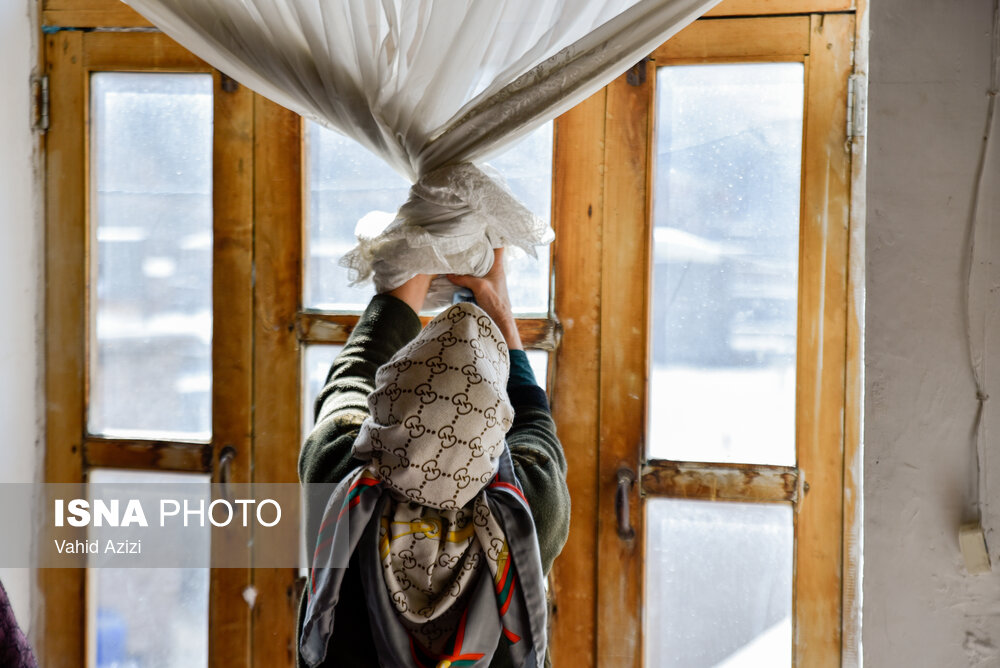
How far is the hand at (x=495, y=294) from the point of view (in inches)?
38.4

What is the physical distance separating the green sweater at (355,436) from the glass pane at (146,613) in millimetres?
554

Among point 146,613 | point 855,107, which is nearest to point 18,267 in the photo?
point 146,613

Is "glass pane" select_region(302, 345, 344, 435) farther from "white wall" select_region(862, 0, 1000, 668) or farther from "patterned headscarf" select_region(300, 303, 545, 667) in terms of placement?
"white wall" select_region(862, 0, 1000, 668)

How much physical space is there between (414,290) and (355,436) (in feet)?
0.72

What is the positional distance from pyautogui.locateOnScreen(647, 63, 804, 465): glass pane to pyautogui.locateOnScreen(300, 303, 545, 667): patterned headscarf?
0.48 meters

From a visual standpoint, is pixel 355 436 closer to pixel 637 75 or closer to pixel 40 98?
pixel 637 75

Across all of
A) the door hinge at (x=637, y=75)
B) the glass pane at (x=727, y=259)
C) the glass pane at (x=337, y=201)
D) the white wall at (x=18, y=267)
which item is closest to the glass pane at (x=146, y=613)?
the white wall at (x=18, y=267)

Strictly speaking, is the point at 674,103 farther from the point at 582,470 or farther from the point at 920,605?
the point at 920,605

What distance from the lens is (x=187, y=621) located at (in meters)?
1.33

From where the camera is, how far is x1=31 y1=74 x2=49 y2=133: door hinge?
130 cm

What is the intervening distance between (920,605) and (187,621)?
3.86 ft

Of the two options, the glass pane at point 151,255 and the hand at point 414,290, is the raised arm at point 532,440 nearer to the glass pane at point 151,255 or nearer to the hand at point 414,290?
the hand at point 414,290

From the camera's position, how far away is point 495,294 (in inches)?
38.4

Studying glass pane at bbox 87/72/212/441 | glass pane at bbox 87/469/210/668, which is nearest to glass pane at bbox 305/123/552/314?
glass pane at bbox 87/72/212/441
